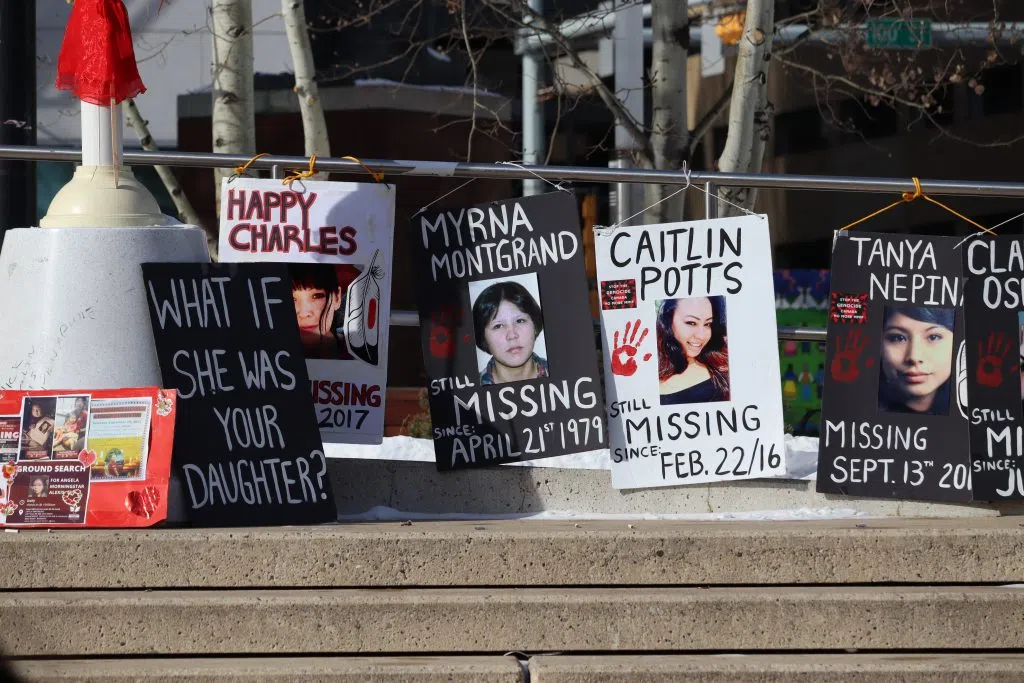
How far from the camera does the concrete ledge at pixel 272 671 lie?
4086mm

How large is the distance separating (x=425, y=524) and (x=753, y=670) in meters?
1.37

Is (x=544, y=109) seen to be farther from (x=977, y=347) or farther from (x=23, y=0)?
(x=977, y=347)

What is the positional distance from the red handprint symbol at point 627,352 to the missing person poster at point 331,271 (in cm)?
94

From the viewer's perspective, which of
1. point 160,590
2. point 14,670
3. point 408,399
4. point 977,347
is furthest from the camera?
point 408,399

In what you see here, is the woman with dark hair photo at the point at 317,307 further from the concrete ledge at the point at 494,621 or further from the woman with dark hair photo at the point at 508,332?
the concrete ledge at the point at 494,621

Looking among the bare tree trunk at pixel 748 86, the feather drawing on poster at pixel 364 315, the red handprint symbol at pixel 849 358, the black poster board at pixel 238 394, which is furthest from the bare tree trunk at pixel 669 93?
the black poster board at pixel 238 394

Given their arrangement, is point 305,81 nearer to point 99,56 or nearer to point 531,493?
point 99,56

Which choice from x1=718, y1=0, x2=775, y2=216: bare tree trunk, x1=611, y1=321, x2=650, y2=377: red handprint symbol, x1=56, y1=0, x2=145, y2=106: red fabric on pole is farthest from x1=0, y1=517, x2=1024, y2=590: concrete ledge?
x1=718, y1=0, x2=775, y2=216: bare tree trunk

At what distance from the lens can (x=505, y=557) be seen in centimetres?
449

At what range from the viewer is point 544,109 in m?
12.1

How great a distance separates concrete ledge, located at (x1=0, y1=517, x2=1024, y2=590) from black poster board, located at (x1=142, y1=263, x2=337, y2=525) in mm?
357

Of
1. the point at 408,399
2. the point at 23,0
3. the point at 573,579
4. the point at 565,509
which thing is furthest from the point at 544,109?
the point at 573,579

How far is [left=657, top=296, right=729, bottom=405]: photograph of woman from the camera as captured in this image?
17.6 ft

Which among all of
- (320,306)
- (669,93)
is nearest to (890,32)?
(669,93)
